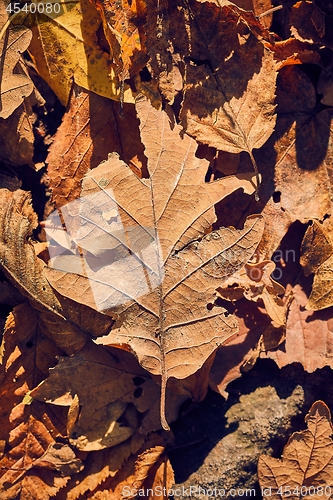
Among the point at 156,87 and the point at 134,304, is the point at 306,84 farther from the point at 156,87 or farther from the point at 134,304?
the point at 134,304

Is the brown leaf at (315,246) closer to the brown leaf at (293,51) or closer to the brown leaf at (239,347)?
the brown leaf at (239,347)

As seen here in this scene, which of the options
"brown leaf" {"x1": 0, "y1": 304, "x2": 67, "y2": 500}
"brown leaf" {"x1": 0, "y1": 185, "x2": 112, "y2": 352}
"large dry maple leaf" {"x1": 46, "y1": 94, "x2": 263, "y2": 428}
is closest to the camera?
"large dry maple leaf" {"x1": 46, "y1": 94, "x2": 263, "y2": 428}

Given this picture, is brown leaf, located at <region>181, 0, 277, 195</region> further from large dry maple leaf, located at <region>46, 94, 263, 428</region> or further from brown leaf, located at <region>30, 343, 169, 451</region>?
brown leaf, located at <region>30, 343, 169, 451</region>

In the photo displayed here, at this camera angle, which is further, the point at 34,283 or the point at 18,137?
the point at 18,137

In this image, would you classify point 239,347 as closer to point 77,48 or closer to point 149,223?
point 149,223

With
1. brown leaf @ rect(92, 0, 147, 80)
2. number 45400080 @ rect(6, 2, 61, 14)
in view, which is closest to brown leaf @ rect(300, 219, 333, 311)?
brown leaf @ rect(92, 0, 147, 80)

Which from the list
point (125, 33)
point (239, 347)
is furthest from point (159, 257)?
point (125, 33)

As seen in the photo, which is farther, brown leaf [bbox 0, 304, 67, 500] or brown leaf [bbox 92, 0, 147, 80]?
brown leaf [bbox 0, 304, 67, 500]
